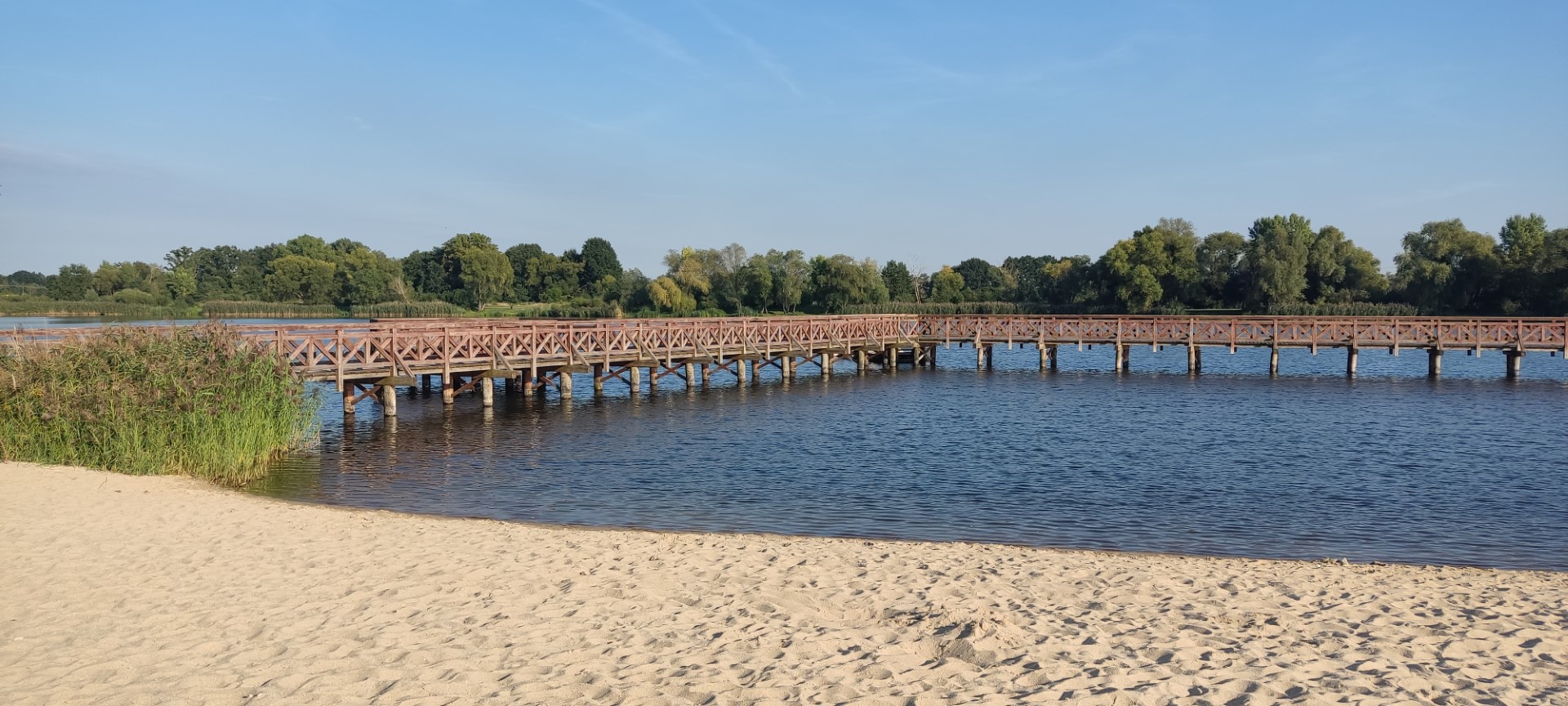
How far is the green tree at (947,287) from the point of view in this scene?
8844 cm

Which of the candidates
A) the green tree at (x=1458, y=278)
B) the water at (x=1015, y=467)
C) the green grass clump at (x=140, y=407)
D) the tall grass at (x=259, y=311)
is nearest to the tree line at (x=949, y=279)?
the green tree at (x=1458, y=278)

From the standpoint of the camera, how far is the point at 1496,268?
5994 cm

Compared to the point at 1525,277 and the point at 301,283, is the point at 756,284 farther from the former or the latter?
the point at 1525,277

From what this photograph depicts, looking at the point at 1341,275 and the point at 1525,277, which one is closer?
the point at 1525,277

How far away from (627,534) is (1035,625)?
5.27 m

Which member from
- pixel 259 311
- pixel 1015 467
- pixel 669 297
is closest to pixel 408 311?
pixel 259 311

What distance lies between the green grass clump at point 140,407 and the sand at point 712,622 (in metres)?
3.58

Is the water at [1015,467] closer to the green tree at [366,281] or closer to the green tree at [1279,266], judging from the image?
the green tree at [1279,266]

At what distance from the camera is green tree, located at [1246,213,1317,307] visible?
64.6m

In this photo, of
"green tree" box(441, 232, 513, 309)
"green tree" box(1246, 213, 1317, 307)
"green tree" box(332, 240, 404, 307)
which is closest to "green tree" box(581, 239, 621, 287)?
"green tree" box(441, 232, 513, 309)

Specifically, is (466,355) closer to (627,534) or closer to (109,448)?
(109,448)

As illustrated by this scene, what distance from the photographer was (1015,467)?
17.4 meters

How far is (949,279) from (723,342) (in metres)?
64.0

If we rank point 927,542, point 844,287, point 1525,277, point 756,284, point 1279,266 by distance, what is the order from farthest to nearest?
point 756,284 → point 844,287 → point 1279,266 → point 1525,277 → point 927,542
